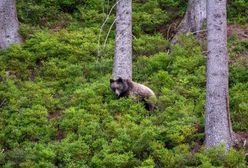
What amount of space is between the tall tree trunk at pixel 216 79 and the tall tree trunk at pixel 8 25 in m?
8.49

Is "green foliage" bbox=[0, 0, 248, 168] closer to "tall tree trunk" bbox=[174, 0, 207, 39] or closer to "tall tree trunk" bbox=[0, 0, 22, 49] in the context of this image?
"tall tree trunk" bbox=[0, 0, 22, 49]

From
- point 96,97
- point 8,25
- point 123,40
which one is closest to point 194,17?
point 123,40

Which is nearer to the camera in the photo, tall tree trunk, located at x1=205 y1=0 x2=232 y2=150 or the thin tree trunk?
tall tree trunk, located at x1=205 y1=0 x2=232 y2=150

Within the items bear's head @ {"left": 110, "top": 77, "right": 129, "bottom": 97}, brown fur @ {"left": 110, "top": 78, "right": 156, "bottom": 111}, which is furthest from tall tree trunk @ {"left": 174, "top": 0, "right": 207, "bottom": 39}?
bear's head @ {"left": 110, "top": 77, "right": 129, "bottom": 97}

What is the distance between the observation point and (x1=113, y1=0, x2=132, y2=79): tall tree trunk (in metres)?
14.5

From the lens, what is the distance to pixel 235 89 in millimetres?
13727

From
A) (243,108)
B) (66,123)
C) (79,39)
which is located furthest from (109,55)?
(243,108)

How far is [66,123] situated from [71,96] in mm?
1875

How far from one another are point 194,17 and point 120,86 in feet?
17.4

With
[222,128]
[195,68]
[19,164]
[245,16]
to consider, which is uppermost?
[245,16]

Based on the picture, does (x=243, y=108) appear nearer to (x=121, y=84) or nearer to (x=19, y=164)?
(x=121, y=84)

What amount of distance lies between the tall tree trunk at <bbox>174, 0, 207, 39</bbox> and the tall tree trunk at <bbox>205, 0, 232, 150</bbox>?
604 centimetres

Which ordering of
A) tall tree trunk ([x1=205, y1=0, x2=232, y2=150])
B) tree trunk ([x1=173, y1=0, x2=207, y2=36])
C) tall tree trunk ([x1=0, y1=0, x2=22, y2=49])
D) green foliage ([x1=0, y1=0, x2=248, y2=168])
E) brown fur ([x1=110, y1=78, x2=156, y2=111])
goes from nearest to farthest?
tall tree trunk ([x1=205, y1=0, x2=232, y2=150]) < green foliage ([x1=0, y1=0, x2=248, y2=168]) < brown fur ([x1=110, y1=78, x2=156, y2=111]) < tall tree trunk ([x1=0, y1=0, x2=22, y2=49]) < tree trunk ([x1=173, y1=0, x2=207, y2=36])

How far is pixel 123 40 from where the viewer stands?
14.6 metres
